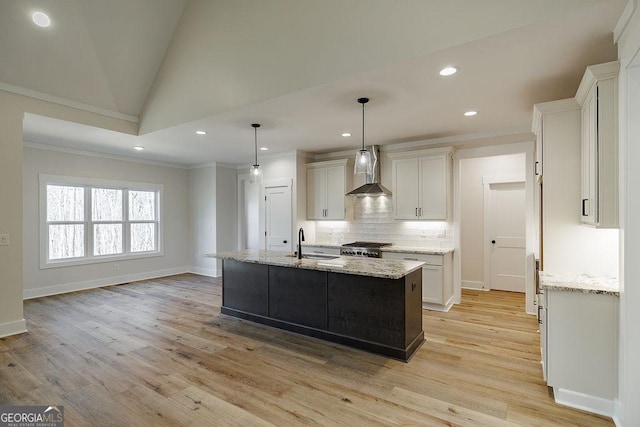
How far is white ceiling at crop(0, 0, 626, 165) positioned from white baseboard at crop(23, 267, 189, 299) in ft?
8.46

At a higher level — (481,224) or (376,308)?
(481,224)

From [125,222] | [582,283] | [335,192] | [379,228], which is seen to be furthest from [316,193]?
[582,283]

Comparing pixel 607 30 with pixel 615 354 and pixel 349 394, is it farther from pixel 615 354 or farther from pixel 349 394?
pixel 349 394

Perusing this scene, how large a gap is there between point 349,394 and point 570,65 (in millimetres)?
3220

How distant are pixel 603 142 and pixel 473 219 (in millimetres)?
4192

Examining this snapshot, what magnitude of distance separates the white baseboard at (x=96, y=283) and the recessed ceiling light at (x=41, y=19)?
4305 mm

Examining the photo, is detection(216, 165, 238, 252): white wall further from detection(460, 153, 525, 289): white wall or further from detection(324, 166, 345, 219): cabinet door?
detection(460, 153, 525, 289): white wall

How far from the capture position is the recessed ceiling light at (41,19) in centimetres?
347

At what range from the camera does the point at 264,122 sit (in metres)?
4.30

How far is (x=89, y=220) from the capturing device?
20.7 ft

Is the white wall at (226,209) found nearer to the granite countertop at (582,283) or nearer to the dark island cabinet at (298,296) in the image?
the dark island cabinet at (298,296)

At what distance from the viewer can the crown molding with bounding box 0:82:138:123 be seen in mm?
3822

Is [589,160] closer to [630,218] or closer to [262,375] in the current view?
[630,218]

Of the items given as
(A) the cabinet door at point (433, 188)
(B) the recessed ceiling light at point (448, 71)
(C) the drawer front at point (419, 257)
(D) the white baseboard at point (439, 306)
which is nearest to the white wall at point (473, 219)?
(A) the cabinet door at point (433, 188)
